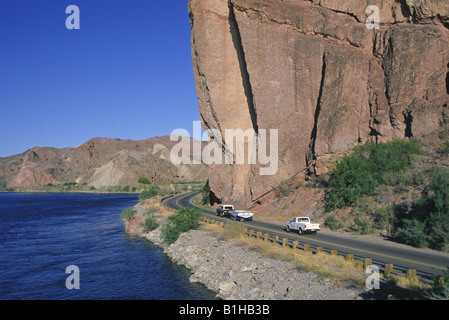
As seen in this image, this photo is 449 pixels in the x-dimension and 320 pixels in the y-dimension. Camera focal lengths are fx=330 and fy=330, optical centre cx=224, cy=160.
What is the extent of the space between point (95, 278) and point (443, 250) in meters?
21.0

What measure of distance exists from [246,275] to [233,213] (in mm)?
18065

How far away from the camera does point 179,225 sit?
30719 mm

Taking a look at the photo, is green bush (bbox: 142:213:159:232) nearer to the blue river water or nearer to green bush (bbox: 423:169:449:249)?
the blue river water

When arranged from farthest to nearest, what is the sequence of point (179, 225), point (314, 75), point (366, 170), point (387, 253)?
point (314, 75), point (179, 225), point (366, 170), point (387, 253)

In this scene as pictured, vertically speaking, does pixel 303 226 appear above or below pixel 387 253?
above

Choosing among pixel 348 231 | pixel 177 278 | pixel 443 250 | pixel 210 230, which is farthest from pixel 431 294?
pixel 210 230

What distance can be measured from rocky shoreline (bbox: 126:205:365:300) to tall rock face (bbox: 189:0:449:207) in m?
15.7

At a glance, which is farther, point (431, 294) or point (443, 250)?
point (443, 250)

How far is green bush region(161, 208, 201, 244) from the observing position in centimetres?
2997

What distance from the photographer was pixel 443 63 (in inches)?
1350

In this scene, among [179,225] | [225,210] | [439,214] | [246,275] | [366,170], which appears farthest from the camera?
[225,210]

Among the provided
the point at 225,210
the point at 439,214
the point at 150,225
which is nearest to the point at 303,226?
the point at 439,214

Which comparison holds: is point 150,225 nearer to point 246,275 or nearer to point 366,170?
point 246,275

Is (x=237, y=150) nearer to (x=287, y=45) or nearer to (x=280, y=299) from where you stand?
(x=287, y=45)
